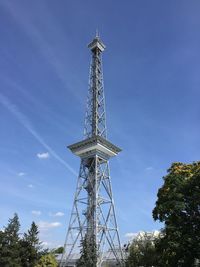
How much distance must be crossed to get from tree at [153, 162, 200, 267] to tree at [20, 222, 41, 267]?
20.0 m

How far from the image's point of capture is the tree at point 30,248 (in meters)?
46.2

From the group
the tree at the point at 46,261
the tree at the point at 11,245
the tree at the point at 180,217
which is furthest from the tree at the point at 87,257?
the tree at the point at 46,261

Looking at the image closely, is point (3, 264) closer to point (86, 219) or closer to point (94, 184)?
point (86, 219)

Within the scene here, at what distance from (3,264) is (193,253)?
25.8m

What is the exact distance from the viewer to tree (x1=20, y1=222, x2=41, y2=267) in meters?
46.2

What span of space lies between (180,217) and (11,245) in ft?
78.8

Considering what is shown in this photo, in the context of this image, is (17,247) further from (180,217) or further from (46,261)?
(180,217)

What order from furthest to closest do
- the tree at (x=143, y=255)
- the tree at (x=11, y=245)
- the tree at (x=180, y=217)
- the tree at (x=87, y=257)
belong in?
the tree at (x=143, y=255) < the tree at (x=11, y=245) < the tree at (x=87, y=257) < the tree at (x=180, y=217)

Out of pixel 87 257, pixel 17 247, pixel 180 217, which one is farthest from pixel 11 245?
pixel 180 217

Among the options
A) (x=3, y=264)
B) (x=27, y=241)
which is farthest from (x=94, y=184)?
(x=3, y=264)

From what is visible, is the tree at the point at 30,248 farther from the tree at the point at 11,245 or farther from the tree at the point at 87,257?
the tree at the point at 87,257

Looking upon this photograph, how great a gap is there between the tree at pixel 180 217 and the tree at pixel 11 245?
798 inches

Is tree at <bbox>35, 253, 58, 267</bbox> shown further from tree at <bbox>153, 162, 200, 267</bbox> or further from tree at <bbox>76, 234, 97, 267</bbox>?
tree at <bbox>153, 162, 200, 267</bbox>

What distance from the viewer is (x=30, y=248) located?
46.7 metres
